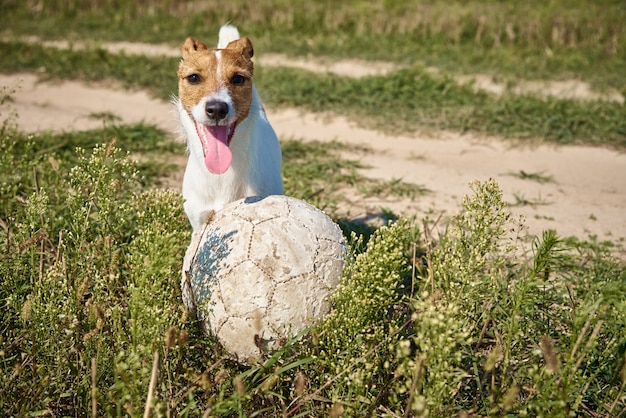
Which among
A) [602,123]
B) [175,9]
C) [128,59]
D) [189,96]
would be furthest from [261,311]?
[175,9]

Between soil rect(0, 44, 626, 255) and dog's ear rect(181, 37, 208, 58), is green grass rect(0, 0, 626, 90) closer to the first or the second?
soil rect(0, 44, 626, 255)

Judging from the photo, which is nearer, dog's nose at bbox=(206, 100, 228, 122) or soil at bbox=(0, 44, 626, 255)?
dog's nose at bbox=(206, 100, 228, 122)

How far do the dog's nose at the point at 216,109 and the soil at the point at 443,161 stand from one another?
3.72ft

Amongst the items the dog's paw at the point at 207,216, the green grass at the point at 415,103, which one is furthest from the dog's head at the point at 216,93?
the green grass at the point at 415,103

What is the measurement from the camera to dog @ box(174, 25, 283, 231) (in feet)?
11.8

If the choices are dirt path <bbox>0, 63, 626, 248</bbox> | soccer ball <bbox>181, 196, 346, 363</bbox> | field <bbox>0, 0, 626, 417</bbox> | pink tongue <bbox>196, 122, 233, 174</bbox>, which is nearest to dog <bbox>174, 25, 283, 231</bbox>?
pink tongue <bbox>196, 122, 233, 174</bbox>

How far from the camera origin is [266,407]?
3000mm

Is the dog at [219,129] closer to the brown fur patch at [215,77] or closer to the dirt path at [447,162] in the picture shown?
the brown fur patch at [215,77]

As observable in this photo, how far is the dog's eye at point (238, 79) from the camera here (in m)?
3.68

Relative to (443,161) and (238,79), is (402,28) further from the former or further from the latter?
(238,79)

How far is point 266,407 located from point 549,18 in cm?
1295

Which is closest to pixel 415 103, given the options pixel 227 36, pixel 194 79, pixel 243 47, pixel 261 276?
pixel 227 36

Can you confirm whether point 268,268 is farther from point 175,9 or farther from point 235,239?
point 175,9

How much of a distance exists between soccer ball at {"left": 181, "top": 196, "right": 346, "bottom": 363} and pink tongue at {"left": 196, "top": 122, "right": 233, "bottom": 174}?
324mm
